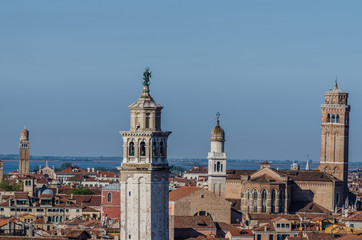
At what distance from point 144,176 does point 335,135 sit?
6584cm

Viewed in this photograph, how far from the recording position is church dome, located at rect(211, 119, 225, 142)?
85544mm

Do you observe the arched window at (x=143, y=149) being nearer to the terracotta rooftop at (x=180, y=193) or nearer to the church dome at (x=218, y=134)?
the terracotta rooftop at (x=180, y=193)

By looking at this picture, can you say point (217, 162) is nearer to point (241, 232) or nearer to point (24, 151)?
point (241, 232)

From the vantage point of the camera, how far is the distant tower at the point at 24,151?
159675mm

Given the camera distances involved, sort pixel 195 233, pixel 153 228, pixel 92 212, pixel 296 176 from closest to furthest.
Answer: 1. pixel 153 228
2. pixel 195 233
3. pixel 92 212
4. pixel 296 176

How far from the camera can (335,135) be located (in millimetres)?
99188

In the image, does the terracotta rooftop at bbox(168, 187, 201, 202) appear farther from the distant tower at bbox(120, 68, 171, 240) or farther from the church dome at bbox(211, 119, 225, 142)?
the distant tower at bbox(120, 68, 171, 240)

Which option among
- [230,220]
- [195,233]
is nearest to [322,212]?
[230,220]

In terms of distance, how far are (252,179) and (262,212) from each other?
3.09 meters

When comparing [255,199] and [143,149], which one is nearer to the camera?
[143,149]

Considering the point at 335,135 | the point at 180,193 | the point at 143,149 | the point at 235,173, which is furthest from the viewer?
the point at 335,135

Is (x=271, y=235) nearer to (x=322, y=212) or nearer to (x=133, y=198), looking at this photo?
(x=322, y=212)

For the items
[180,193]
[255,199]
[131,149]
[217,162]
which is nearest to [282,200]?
[255,199]

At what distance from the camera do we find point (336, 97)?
99.2 m
